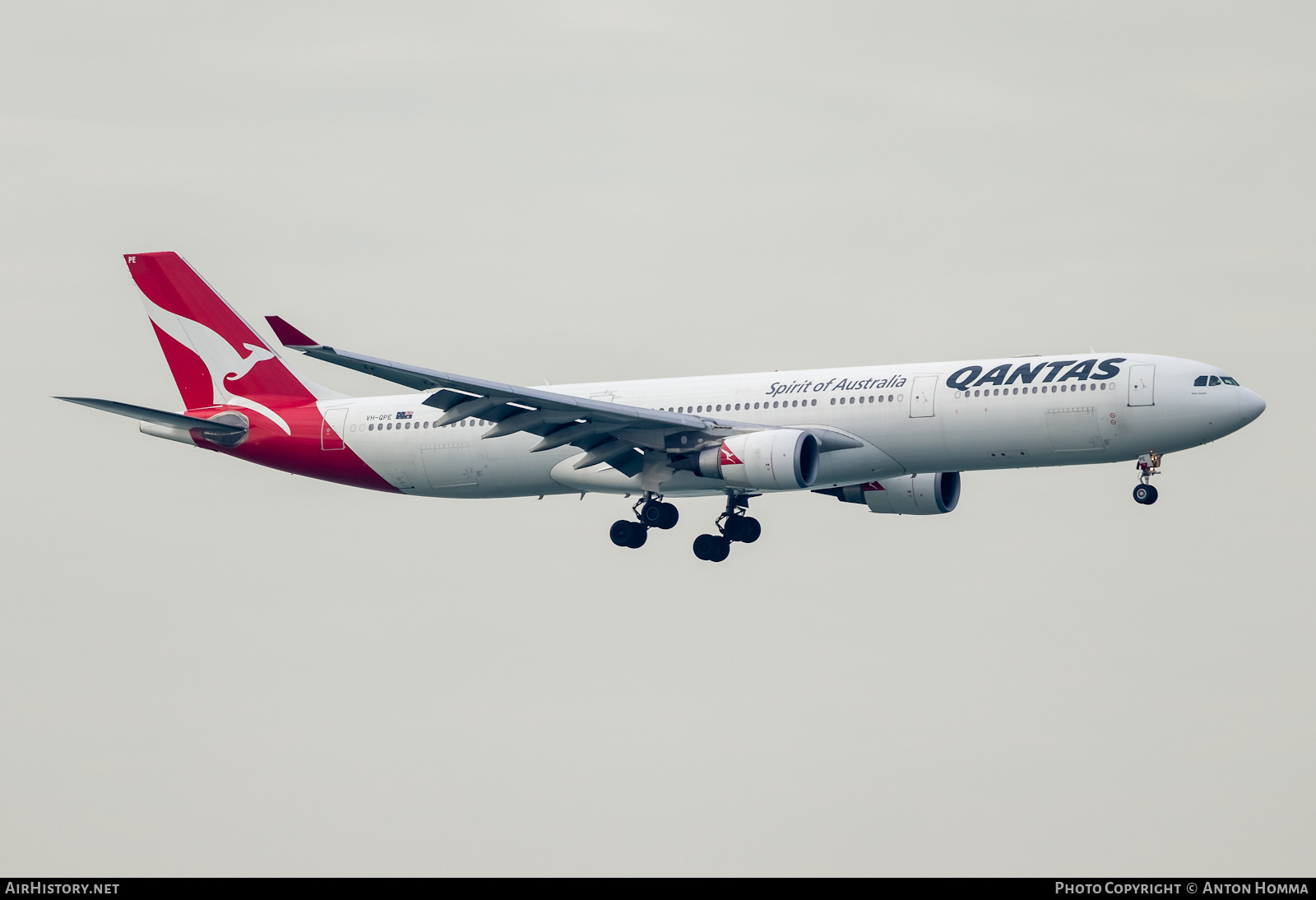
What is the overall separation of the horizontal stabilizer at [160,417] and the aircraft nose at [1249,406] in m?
30.8

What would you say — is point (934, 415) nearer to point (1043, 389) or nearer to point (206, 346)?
Answer: point (1043, 389)

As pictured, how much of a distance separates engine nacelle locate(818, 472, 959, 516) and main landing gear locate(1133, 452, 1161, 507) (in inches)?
285

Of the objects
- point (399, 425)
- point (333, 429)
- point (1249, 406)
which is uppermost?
point (333, 429)

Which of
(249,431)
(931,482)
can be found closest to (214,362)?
(249,431)

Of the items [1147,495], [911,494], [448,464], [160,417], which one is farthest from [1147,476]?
[160,417]

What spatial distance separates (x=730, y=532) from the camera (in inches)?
2131

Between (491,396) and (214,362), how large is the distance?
Answer: 609 inches

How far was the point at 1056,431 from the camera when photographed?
4734 cm

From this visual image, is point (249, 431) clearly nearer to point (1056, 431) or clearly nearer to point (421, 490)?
point (421, 490)

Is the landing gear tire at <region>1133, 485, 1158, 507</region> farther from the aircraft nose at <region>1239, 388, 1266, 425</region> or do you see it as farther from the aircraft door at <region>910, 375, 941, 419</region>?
the aircraft door at <region>910, 375, 941, 419</region>

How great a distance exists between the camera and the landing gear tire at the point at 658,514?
2071 inches

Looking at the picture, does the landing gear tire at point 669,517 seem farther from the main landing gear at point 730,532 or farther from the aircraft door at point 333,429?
the aircraft door at point 333,429

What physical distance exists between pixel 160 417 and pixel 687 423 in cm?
1671

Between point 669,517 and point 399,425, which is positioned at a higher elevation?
point 399,425
